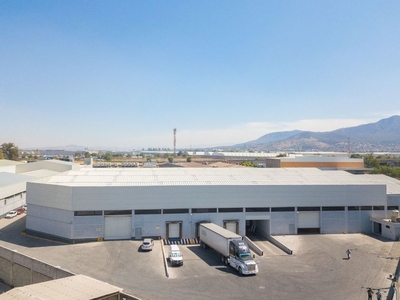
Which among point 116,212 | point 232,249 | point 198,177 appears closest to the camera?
point 232,249

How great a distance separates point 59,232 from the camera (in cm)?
3122

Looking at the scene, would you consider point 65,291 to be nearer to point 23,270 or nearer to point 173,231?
point 23,270

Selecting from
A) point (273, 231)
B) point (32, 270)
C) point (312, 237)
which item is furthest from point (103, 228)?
point (312, 237)

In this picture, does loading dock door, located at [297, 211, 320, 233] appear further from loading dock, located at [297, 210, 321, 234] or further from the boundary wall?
the boundary wall

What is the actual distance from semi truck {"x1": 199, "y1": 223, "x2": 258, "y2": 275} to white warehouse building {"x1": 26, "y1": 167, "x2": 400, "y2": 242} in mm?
5058

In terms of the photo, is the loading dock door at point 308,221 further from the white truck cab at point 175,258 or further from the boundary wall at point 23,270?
the boundary wall at point 23,270

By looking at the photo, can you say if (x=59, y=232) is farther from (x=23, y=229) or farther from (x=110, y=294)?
Result: (x=110, y=294)

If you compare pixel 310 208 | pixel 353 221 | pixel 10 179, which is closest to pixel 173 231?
pixel 310 208

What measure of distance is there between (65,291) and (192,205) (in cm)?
1824

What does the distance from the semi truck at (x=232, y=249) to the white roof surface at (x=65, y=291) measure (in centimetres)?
1039

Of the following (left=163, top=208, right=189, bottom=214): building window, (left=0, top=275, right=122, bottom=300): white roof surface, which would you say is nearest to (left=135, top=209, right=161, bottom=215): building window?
(left=163, top=208, right=189, bottom=214): building window

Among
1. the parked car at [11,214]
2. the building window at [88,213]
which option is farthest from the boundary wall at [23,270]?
the parked car at [11,214]

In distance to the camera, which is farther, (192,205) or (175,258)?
(192,205)

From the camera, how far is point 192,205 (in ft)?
107
